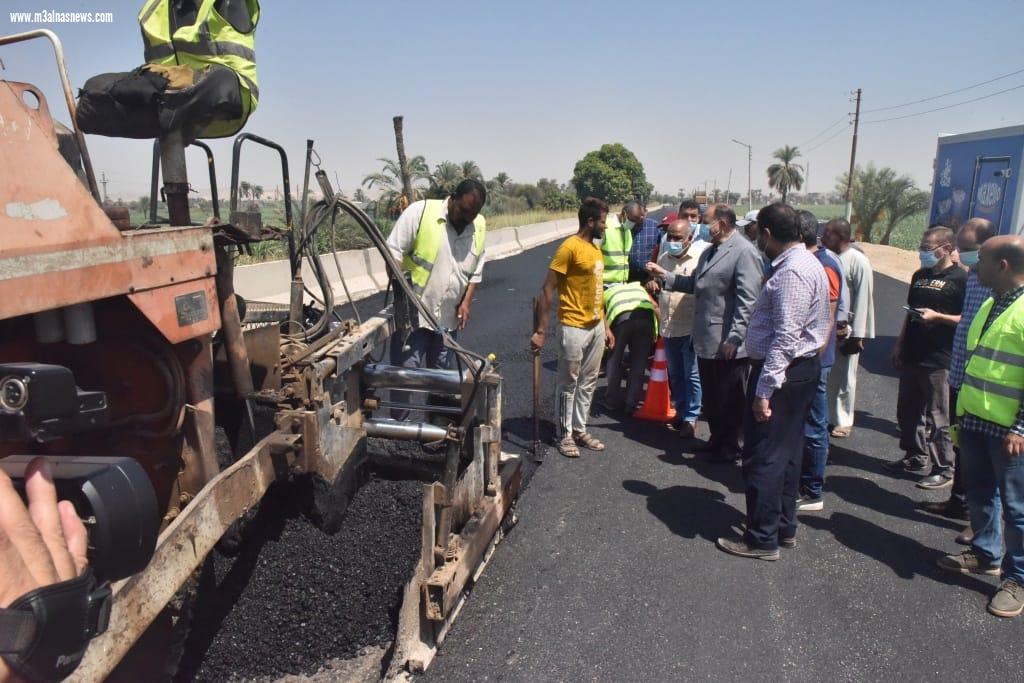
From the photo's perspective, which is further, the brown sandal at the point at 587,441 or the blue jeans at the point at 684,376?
the blue jeans at the point at 684,376

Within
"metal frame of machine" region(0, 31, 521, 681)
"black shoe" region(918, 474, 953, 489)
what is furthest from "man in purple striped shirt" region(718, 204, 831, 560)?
"black shoe" region(918, 474, 953, 489)

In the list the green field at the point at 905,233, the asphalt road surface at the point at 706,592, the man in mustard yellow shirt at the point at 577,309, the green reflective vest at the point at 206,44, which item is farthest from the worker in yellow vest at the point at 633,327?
the green field at the point at 905,233

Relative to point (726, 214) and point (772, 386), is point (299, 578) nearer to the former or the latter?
point (772, 386)

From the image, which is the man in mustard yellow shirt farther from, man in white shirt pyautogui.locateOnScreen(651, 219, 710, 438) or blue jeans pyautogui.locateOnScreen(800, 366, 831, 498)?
blue jeans pyautogui.locateOnScreen(800, 366, 831, 498)

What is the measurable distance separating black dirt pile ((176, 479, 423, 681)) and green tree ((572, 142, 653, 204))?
2873 inches

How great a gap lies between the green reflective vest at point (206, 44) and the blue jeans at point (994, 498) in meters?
3.88

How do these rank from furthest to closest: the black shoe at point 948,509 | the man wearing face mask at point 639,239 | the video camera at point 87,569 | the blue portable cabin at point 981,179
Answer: the blue portable cabin at point 981,179, the man wearing face mask at point 639,239, the black shoe at point 948,509, the video camera at point 87,569

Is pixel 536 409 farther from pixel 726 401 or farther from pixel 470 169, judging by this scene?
pixel 470 169

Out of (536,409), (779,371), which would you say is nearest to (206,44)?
(779,371)

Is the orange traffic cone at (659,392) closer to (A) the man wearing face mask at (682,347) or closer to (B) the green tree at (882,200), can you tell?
(A) the man wearing face mask at (682,347)

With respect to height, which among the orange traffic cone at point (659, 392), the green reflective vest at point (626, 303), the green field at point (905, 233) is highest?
the green reflective vest at point (626, 303)

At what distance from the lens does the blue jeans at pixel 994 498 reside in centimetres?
338

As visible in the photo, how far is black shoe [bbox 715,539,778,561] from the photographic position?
12.7ft

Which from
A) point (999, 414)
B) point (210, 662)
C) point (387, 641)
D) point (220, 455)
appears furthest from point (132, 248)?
point (999, 414)
